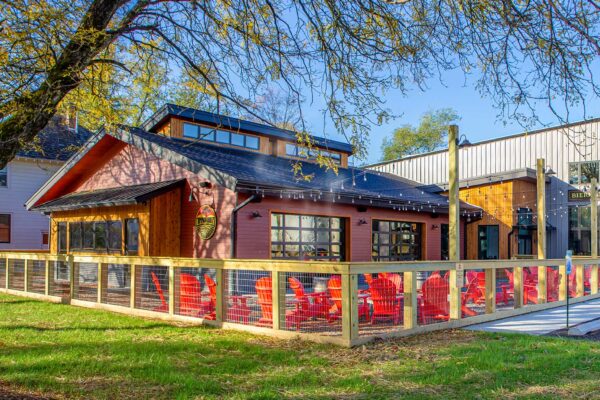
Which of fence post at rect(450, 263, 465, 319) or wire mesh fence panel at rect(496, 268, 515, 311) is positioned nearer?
fence post at rect(450, 263, 465, 319)

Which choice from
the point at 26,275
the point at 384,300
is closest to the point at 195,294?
the point at 384,300

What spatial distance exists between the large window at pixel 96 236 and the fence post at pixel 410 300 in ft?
29.4

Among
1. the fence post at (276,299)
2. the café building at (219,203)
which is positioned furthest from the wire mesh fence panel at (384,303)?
the café building at (219,203)

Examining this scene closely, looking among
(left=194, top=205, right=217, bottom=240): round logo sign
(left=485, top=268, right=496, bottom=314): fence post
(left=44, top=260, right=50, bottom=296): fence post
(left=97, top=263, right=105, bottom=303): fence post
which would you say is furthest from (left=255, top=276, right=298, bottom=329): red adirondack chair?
(left=44, top=260, right=50, bottom=296): fence post

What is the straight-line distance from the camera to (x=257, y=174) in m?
13.9

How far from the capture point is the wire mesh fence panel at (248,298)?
8.06m

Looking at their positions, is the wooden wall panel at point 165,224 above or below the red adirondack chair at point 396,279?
above

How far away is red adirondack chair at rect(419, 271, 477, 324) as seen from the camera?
8.45m

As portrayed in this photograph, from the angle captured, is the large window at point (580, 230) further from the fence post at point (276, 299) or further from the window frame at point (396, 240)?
the fence post at point (276, 299)

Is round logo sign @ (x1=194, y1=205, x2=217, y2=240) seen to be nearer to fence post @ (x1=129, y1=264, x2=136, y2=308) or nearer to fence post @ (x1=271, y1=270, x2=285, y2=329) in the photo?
fence post @ (x1=129, y1=264, x2=136, y2=308)

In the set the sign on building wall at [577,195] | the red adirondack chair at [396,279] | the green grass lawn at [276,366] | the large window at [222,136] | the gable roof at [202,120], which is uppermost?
the gable roof at [202,120]

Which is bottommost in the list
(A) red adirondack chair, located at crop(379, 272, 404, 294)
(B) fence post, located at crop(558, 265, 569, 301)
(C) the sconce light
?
(B) fence post, located at crop(558, 265, 569, 301)

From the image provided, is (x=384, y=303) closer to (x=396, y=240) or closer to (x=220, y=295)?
(x=220, y=295)

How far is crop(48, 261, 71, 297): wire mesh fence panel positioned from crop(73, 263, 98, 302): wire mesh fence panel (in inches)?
12.2
